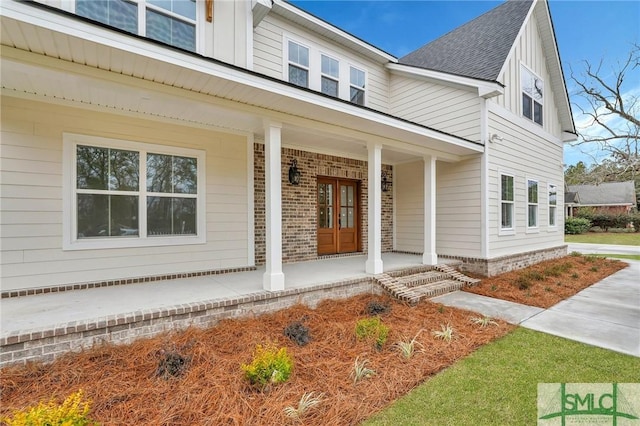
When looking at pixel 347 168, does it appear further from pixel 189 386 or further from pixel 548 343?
pixel 189 386

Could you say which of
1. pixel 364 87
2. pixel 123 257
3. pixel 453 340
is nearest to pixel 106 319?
pixel 123 257

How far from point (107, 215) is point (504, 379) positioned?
577 centimetres

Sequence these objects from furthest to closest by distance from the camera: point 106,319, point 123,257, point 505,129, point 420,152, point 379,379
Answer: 1. point 505,129
2. point 420,152
3. point 123,257
4. point 106,319
5. point 379,379

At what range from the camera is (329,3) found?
10742mm

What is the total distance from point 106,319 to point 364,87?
27.0 ft

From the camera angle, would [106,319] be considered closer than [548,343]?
Yes

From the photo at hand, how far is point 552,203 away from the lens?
35.1 feet

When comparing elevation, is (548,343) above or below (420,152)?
below

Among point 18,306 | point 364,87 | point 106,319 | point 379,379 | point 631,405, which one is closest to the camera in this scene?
point 631,405

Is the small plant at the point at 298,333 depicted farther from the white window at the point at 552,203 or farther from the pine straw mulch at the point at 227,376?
the white window at the point at 552,203

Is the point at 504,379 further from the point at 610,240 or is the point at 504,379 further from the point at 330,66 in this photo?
the point at 610,240

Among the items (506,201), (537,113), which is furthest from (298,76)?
(537,113)

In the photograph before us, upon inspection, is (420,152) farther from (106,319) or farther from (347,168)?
(106,319)

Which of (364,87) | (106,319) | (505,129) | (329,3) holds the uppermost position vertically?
(329,3)
